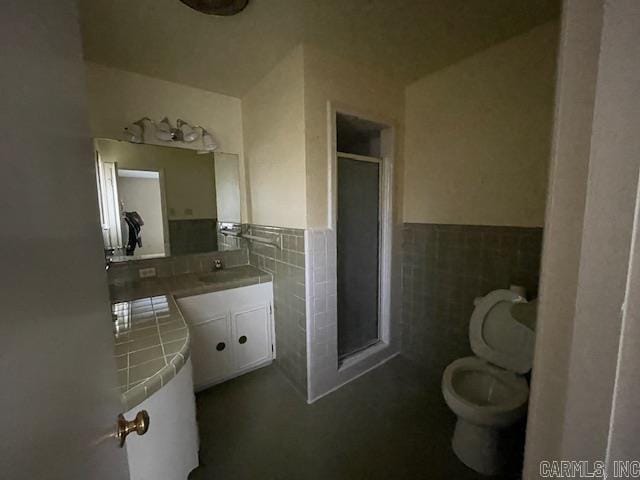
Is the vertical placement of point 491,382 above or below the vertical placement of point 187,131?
below

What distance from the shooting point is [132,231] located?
6.11 feet

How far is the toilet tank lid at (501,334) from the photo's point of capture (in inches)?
51.1

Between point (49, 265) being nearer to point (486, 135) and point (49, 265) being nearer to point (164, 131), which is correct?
point (164, 131)

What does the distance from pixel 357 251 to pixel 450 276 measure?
2.42 feet

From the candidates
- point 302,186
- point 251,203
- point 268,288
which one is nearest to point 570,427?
point 302,186

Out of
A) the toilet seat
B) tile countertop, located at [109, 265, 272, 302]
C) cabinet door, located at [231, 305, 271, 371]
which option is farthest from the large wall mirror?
the toilet seat

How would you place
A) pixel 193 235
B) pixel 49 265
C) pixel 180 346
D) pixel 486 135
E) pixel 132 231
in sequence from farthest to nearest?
pixel 193 235, pixel 132 231, pixel 486 135, pixel 180 346, pixel 49 265

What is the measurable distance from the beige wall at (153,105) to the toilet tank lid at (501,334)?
2.30 meters

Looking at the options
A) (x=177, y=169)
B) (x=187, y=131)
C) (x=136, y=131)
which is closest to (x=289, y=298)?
(x=177, y=169)

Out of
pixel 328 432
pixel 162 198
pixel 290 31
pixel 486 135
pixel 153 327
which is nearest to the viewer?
pixel 153 327

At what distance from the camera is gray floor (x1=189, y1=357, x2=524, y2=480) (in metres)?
1.25

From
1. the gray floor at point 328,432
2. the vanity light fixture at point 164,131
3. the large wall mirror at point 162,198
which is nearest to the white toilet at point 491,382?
the gray floor at point 328,432

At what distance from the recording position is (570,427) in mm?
354

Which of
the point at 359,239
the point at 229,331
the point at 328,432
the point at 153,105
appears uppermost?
the point at 153,105
